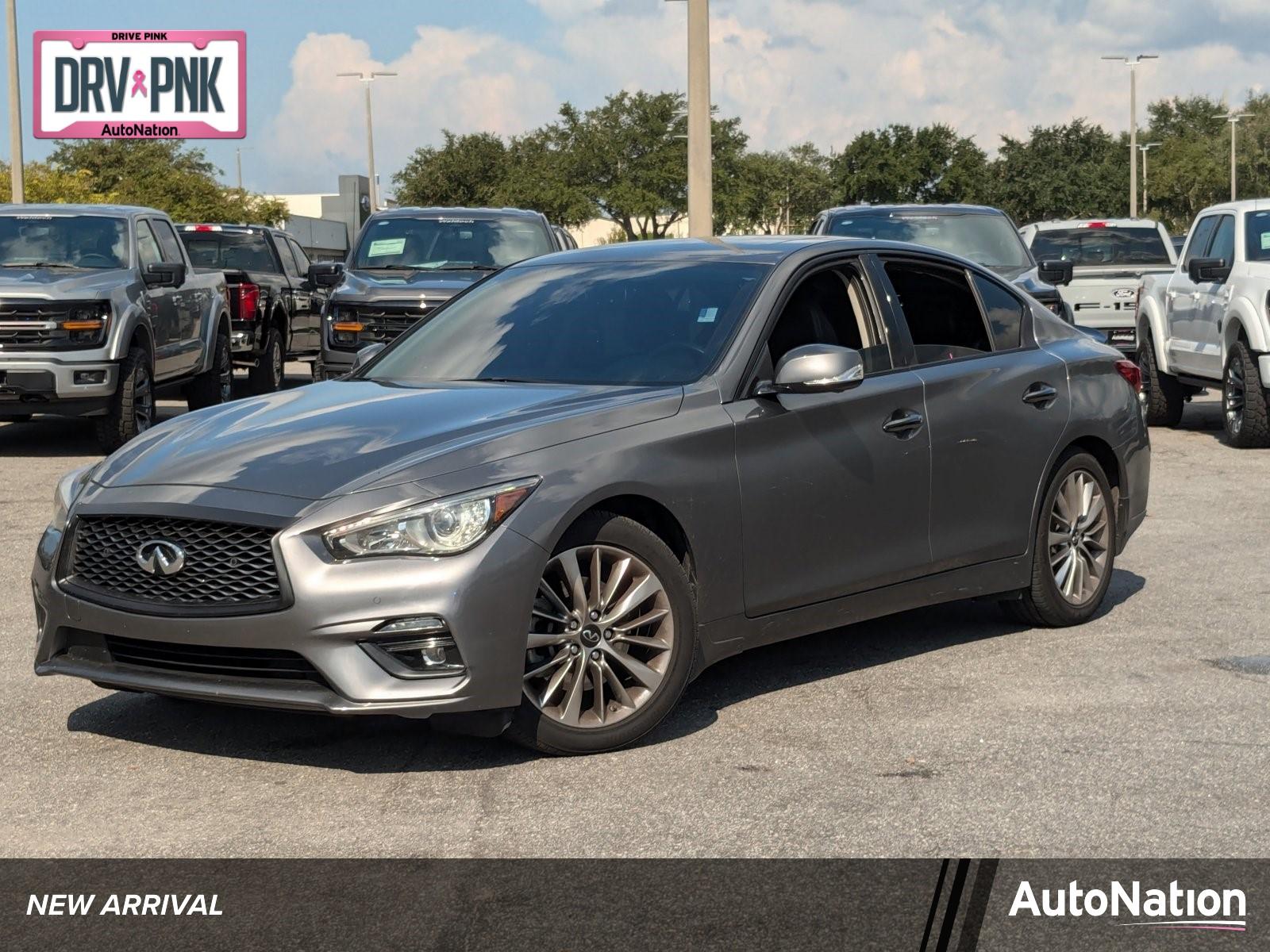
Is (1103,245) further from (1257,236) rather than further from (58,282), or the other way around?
(58,282)

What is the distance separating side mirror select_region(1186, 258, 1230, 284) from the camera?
1475 centimetres

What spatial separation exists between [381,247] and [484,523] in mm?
12428

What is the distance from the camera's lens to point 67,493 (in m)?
5.95

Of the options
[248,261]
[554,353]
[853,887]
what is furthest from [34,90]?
[853,887]

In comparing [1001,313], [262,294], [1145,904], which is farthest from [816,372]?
[262,294]

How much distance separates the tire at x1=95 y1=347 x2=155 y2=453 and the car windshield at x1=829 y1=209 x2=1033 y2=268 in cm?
619

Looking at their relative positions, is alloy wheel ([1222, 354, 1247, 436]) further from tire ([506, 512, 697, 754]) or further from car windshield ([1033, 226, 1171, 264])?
tire ([506, 512, 697, 754])

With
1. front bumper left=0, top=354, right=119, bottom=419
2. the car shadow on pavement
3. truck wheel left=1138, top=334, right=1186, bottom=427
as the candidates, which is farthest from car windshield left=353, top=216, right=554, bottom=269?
the car shadow on pavement

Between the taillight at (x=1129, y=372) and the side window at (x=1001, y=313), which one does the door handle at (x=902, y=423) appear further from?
the taillight at (x=1129, y=372)

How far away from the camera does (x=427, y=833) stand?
188 inches

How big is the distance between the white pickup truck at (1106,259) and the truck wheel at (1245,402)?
18.6 ft

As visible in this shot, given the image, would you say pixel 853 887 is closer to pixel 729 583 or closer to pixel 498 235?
pixel 729 583

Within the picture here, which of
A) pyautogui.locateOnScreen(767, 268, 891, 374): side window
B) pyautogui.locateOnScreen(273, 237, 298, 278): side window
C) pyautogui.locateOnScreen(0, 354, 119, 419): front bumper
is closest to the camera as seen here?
pyautogui.locateOnScreen(767, 268, 891, 374): side window

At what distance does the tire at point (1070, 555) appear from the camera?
24.0ft
